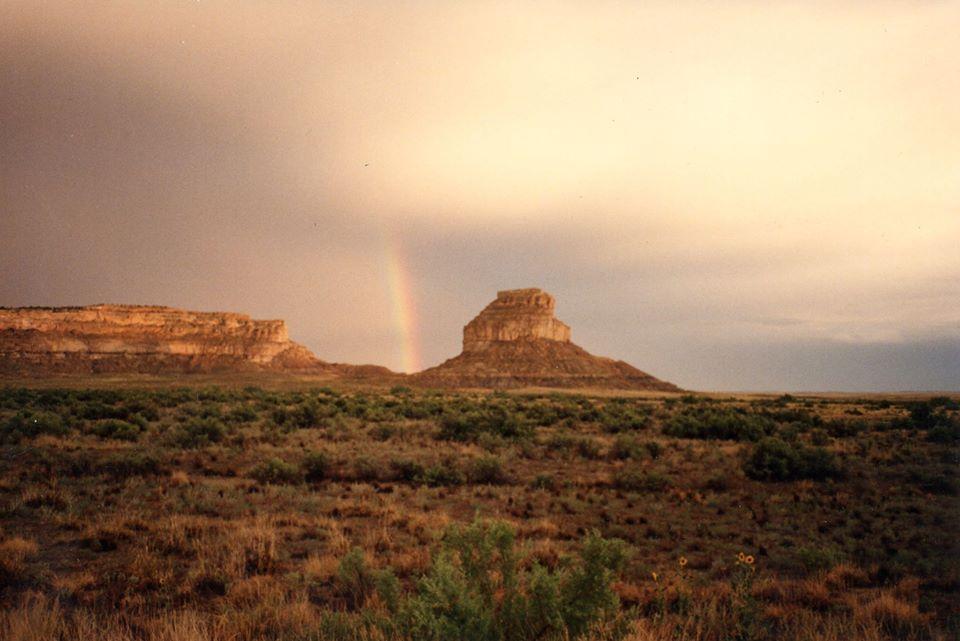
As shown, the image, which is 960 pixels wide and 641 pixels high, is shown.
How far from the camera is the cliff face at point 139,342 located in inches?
4181

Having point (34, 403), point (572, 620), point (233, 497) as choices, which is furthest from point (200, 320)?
point (572, 620)

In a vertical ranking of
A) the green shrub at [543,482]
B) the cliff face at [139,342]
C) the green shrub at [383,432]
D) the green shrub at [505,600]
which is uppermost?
the cliff face at [139,342]

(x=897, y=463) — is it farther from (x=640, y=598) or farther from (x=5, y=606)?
(x=5, y=606)

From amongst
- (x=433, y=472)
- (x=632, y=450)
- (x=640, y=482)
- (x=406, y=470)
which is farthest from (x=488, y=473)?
(x=632, y=450)

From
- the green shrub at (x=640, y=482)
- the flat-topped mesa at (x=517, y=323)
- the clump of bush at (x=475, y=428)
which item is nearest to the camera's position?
the green shrub at (x=640, y=482)

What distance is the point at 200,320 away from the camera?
143000mm

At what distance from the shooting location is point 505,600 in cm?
430

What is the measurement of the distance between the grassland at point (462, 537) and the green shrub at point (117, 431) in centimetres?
10

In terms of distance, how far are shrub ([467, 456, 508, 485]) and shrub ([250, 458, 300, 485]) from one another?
4.42 m

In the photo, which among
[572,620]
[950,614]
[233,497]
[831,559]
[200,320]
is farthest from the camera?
[200,320]

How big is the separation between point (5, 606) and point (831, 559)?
34.2 feet

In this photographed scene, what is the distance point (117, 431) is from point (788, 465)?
22.1m

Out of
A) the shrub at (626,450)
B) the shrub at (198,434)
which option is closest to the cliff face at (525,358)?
the shrub at (198,434)

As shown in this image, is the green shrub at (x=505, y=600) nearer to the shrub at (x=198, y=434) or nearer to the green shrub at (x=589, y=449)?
the green shrub at (x=589, y=449)
